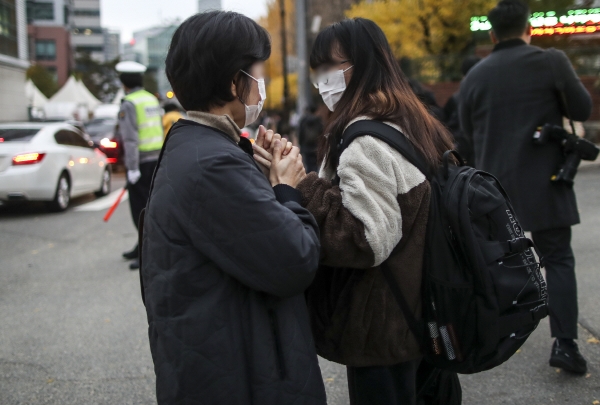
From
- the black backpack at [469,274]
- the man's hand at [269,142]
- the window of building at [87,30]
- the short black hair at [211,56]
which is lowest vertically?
the black backpack at [469,274]

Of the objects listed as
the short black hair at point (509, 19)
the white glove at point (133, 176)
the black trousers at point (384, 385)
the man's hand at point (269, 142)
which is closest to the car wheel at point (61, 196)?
the white glove at point (133, 176)

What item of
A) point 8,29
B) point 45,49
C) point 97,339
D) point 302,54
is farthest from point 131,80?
point 45,49

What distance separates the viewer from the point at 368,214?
1975 mm

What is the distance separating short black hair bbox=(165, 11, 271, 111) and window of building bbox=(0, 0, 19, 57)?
2873cm

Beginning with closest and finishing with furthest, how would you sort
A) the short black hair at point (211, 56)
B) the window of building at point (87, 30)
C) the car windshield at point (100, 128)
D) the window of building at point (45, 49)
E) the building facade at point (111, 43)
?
the short black hair at point (211, 56)
the car windshield at point (100, 128)
the window of building at point (45, 49)
the window of building at point (87, 30)
the building facade at point (111, 43)

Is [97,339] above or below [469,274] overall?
below

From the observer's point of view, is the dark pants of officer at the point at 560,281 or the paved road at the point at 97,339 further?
the paved road at the point at 97,339

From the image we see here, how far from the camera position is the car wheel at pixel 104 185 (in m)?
13.3

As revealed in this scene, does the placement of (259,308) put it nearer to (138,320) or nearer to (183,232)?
(183,232)

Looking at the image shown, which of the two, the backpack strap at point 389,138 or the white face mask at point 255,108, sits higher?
the white face mask at point 255,108

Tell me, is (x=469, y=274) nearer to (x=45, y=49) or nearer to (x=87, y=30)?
(x=45, y=49)

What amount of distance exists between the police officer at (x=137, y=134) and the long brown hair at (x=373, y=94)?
460cm

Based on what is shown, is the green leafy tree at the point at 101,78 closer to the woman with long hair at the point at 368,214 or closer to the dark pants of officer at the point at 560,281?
the dark pants of officer at the point at 560,281

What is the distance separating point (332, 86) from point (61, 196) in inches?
380
